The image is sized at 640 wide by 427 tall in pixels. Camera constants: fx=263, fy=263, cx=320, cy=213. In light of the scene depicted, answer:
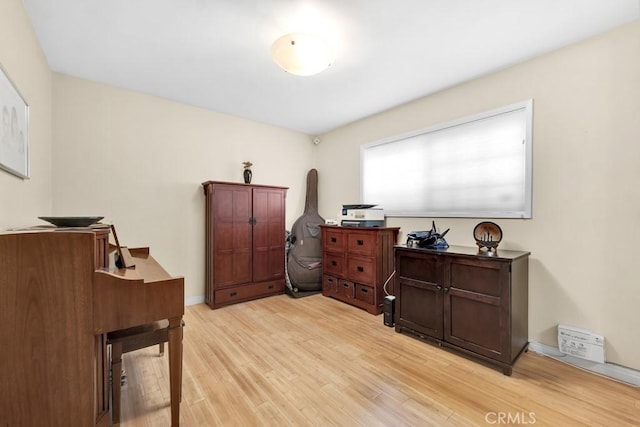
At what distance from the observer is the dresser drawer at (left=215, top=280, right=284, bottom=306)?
324 cm

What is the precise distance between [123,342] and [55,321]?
45cm

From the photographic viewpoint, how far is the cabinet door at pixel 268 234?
3535mm

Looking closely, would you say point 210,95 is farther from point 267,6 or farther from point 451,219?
point 451,219

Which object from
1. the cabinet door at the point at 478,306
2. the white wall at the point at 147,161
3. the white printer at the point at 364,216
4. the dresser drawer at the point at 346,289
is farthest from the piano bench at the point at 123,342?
the white printer at the point at 364,216

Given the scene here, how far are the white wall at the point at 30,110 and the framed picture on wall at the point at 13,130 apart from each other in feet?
0.21

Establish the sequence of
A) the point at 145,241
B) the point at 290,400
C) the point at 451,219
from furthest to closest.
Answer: the point at 145,241 < the point at 451,219 < the point at 290,400

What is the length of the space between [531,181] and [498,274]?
3.07ft

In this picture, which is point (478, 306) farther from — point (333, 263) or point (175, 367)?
point (175, 367)

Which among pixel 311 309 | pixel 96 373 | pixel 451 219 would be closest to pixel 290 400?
pixel 96 373

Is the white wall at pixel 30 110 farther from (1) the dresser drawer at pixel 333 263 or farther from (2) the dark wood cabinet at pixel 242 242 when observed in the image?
(1) the dresser drawer at pixel 333 263

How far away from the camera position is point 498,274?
6.48 feet

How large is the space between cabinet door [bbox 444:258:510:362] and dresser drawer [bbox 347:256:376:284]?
3.17 feet

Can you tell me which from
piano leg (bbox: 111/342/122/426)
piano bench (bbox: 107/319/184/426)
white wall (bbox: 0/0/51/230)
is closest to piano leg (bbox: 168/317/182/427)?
piano bench (bbox: 107/319/184/426)

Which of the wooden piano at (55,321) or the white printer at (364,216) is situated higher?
the white printer at (364,216)
